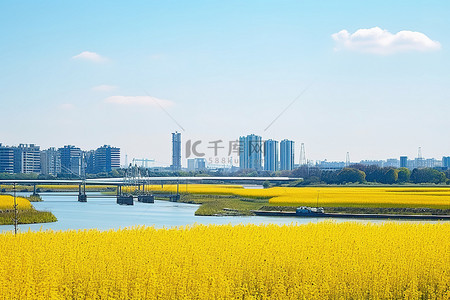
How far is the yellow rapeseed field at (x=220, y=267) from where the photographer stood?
15.0 m

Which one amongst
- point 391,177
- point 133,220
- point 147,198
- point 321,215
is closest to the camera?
point 133,220

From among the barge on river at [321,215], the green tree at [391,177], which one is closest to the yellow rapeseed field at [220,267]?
the barge on river at [321,215]

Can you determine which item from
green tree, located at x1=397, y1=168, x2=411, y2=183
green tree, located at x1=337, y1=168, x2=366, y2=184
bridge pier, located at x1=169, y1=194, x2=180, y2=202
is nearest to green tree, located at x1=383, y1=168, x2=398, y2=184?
green tree, located at x1=397, y1=168, x2=411, y2=183

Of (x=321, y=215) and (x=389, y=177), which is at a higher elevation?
(x=389, y=177)

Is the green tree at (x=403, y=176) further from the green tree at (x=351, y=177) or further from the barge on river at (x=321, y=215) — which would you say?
the barge on river at (x=321, y=215)

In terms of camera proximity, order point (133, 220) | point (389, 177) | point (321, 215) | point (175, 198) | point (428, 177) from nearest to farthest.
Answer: point (133, 220), point (321, 215), point (175, 198), point (428, 177), point (389, 177)

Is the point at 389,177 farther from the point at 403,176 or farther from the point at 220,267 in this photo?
the point at 220,267

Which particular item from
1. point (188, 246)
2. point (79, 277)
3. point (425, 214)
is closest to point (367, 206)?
point (425, 214)

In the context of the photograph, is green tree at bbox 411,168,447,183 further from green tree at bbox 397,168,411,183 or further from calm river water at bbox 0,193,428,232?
calm river water at bbox 0,193,428,232

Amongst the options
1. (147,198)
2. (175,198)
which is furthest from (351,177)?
(147,198)

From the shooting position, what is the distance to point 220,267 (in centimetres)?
1703

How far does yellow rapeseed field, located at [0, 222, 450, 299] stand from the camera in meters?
15.0

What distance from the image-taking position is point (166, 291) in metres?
14.8

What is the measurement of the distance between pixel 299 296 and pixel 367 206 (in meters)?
50.1
